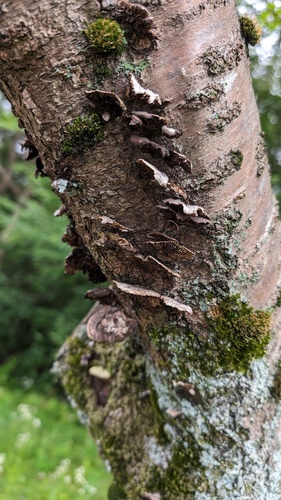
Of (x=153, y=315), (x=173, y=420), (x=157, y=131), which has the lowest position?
(x=173, y=420)

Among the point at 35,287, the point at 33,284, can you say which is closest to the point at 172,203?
the point at 33,284

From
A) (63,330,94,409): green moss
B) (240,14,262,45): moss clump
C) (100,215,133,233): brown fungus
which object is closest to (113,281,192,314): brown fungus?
(100,215,133,233): brown fungus

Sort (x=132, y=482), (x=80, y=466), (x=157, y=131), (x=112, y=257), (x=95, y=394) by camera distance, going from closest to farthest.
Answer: (x=157, y=131) → (x=112, y=257) → (x=132, y=482) → (x=95, y=394) → (x=80, y=466)

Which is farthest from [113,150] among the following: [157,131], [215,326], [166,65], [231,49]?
[215,326]

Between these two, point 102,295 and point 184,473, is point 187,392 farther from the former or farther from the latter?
point 102,295

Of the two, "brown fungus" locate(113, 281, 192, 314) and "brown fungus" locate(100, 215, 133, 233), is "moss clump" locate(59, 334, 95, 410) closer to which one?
"brown fungus" locate(113, 281, 192, 314)

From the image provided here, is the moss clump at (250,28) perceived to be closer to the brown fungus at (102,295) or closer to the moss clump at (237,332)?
the moss clump at (237,332)

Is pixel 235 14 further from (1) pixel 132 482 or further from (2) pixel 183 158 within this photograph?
(1) pixel 132 482
